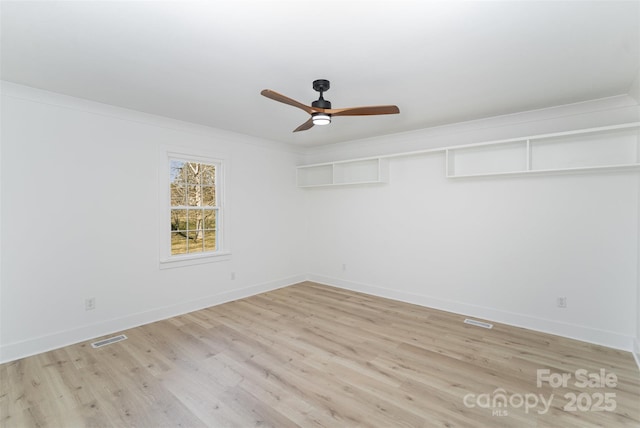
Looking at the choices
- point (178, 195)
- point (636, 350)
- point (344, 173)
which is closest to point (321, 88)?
point (178, 195)

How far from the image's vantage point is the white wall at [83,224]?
9.60 feet

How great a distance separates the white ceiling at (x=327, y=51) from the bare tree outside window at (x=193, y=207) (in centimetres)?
106

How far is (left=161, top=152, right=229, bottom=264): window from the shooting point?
160 inches

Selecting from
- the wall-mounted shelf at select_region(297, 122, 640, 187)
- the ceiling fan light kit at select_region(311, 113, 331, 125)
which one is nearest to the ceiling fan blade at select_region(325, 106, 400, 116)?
the ceiling fan light kit at select_region(311, 113, 331, 125)

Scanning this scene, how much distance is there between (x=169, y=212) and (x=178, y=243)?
480 mm

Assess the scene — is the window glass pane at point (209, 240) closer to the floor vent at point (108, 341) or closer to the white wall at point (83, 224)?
the white wall at point (83, 224)

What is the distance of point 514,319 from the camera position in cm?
372

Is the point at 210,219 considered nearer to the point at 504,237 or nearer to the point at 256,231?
the point at 256,231

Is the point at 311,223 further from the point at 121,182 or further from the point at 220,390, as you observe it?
the point at 220,390

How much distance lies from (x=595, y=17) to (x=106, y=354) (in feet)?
15.5

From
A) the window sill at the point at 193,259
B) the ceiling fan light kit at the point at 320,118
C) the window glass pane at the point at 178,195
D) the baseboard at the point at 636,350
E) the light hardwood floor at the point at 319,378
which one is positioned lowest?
the light hardwood floor at the point at 319,378

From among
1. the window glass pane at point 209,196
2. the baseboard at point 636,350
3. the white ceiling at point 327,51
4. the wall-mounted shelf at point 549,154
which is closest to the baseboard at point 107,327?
the window glass pane at point 209,196

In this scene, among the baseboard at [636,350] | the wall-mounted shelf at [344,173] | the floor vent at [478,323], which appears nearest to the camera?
the baseboard at [636,350]

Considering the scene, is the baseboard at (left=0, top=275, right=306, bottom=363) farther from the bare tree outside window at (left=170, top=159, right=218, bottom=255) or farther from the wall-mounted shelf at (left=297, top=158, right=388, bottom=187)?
the wall-mounted shelf at (left=297, top=158, right=388, bottom=187)
